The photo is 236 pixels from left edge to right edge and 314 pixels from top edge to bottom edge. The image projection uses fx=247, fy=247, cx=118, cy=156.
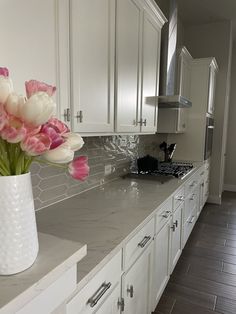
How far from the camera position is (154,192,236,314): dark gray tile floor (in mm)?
1996

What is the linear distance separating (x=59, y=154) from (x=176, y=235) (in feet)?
6.58

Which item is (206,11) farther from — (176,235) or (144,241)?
(144,241)

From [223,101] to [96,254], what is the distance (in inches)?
163

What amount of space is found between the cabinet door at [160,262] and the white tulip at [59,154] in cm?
127

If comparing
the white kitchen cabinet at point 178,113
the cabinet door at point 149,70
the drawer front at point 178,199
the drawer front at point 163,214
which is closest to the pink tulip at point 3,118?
the drawer front at point 163,214

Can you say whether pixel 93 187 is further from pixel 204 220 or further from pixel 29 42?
pixel 204 220

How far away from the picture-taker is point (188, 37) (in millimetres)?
4441

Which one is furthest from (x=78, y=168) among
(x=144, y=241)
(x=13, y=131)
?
(x=144, y=241)

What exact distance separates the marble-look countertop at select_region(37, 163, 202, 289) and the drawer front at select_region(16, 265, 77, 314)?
218 mm

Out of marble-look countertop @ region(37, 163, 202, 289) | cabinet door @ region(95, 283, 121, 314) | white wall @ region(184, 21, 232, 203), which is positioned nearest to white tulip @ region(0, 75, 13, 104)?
marble-look countertop @ region(37, 163, 202, 289)

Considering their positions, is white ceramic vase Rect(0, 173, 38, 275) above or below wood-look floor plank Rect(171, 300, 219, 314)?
above

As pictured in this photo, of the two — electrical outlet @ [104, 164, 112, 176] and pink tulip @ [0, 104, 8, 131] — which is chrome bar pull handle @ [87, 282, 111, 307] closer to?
pink tulip @ [0, 104, 8, 131]

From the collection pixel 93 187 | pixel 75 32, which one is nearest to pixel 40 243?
pixel 75 32

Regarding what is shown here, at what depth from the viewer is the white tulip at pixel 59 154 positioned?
59cm
